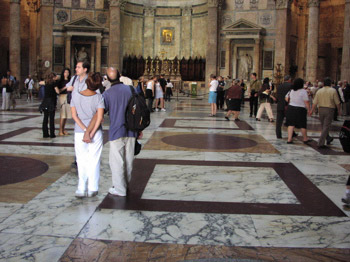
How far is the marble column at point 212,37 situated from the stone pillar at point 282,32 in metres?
4.32

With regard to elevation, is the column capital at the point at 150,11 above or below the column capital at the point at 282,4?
above

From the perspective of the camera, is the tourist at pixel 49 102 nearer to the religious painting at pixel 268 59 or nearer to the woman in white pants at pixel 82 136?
the woman in white pants at pixel 82 136

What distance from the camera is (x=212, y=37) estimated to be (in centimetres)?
3198

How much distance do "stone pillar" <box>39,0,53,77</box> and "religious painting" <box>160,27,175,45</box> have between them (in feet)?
30.6

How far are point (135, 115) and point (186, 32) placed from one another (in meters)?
31.7

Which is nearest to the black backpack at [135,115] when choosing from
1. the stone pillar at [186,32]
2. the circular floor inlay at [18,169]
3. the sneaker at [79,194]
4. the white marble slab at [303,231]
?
the sneaker at [79,194]

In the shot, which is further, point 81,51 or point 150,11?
point 150,11

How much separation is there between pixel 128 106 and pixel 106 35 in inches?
1117

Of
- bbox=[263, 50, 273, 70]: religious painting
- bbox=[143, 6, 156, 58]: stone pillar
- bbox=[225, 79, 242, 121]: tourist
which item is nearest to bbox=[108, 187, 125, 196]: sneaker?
bbox=[225, 79, 242, 121]: tourist

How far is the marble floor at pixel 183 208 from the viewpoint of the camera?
13.1 ft

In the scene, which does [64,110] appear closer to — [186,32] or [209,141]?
[209,141]

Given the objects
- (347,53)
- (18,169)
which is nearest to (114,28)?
(347,53)

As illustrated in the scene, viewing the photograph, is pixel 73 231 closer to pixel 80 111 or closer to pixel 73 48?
pixel 80 111

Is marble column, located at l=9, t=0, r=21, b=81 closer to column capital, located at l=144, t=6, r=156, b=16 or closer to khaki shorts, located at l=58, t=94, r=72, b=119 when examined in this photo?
column capital, located at l=144, t=6, r=156, b=16
